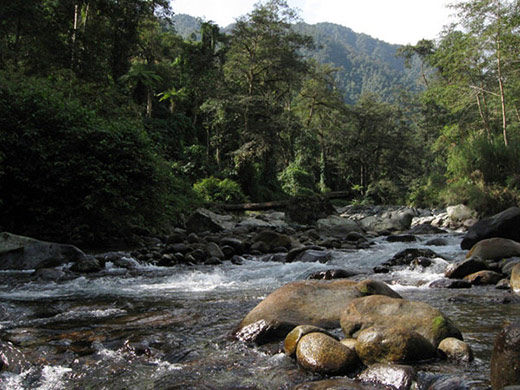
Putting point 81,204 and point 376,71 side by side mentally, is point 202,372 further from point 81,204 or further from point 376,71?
point 376,71

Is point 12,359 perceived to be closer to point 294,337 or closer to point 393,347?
point 294,337

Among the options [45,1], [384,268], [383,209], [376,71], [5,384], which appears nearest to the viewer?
[5,384]

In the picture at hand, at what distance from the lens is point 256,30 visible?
2283cm

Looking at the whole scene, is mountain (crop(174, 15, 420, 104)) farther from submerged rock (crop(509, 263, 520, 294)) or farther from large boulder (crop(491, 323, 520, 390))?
large boulder (crop(491, 323, 520, 390))

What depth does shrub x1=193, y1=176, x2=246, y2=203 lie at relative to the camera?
2064 centimetres

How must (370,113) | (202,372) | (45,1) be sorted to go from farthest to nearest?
(370,113) < (45,1) < (202,372)

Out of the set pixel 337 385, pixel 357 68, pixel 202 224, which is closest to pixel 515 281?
pixel 337 385

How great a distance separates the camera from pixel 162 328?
3.84m

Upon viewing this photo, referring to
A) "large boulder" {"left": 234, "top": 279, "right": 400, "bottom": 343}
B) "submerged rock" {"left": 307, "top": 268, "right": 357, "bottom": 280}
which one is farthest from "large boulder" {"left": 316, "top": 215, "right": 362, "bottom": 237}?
"large boulder" {"left": 234, "top": 279, "right": 400, "bottom": 343}

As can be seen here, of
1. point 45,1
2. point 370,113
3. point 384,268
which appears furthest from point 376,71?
point 384,268

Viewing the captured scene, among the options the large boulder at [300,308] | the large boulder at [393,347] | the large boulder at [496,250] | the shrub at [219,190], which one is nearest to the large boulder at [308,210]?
the shrub at [219,190]

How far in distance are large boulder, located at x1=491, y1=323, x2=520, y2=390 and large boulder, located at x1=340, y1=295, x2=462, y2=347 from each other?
28.8 inches

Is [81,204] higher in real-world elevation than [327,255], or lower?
higher

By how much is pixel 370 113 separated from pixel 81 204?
2704cm
